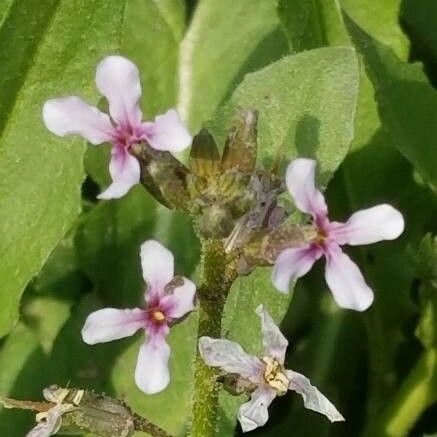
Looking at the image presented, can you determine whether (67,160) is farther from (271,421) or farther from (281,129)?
(271,421)

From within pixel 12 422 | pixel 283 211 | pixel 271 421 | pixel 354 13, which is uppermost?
pixel 283 211

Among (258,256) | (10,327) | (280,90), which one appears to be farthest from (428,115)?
(10,327)

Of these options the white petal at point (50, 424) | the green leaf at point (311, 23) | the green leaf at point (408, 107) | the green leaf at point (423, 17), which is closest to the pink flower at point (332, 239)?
the white petal at point (50, 424)

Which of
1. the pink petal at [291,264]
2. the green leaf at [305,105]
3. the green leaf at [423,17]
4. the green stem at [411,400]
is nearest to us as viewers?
the pink petal at [291,264]

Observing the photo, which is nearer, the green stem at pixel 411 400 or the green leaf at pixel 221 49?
the green stem at pixel 411 400

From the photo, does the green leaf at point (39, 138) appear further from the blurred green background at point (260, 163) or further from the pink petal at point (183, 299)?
the pink petal at point (183, 299)

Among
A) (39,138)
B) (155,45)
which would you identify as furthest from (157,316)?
(155,45)
